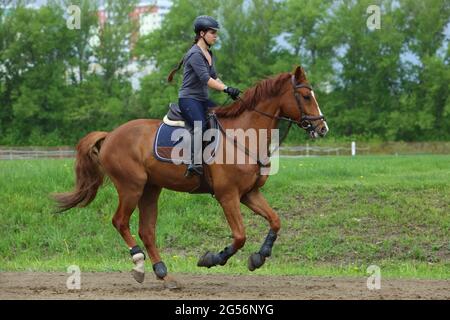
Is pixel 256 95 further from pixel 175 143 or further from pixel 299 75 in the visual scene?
pixel 175 143

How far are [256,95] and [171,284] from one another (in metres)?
2.64

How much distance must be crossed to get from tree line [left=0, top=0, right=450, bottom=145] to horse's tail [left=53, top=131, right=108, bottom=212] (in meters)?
40.5

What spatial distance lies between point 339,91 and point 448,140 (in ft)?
28.6

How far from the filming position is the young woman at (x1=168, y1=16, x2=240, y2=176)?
10258mm

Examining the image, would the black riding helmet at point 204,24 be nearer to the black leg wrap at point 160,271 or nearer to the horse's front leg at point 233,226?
the horse's front leg at point 233,226

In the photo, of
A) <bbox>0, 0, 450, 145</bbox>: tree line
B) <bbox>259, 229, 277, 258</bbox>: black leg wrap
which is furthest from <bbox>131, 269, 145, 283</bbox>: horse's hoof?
<bbox>0, 0, 450, 145</bbox>: tree line

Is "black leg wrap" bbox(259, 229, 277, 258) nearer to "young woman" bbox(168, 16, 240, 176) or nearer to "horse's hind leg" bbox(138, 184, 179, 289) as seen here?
"young woman" bbox(168, 16, 240, 176)

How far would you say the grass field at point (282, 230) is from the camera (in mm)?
15484

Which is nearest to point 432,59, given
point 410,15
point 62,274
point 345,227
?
point 410,15

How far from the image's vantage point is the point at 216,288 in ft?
33.8

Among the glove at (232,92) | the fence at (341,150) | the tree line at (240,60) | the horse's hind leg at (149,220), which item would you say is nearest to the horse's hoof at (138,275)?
the horse's hind leg at (149,220)

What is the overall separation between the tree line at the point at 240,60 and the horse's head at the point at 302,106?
42004 mm

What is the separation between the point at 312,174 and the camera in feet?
72.1

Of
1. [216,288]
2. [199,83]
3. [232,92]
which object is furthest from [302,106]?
[216,288]
